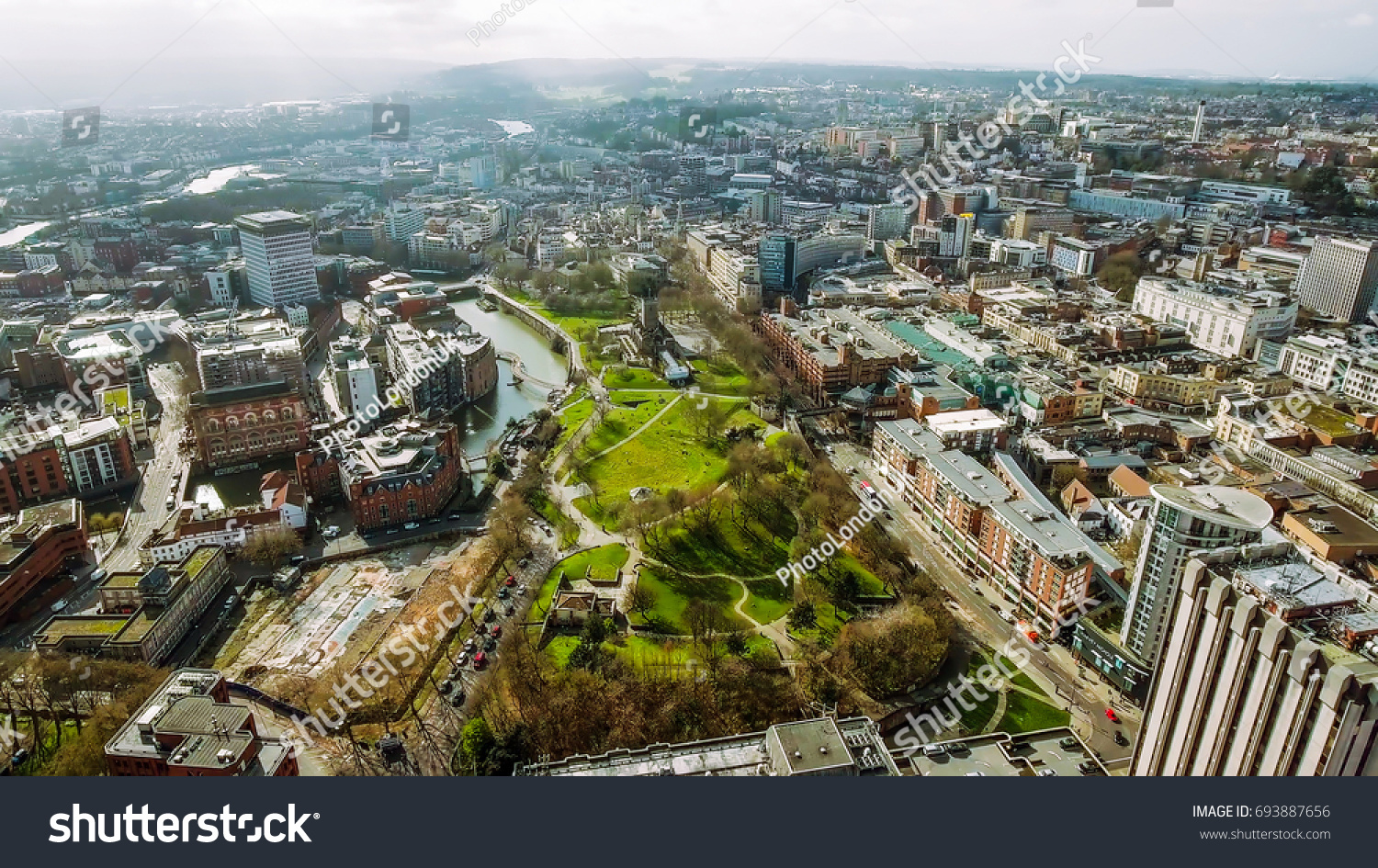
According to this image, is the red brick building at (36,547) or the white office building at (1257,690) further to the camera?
the red brick building at (36,547)

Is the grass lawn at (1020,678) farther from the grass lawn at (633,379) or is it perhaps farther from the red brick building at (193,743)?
the grass lawn at (633,379)

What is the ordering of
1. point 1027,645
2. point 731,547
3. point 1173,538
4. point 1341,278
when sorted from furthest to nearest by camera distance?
1. point 1341,278
2. point 731,547
3. point 1027,645
4. point 1173,538

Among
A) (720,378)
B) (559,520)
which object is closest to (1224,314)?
(720,378)

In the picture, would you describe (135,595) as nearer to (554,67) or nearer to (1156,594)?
(1156,594)

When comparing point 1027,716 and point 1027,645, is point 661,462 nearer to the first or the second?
point 1027,645

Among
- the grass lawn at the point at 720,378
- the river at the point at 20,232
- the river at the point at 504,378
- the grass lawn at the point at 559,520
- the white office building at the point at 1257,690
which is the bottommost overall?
the river at the point at 504,378

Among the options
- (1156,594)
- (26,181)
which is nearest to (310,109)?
(26,181)

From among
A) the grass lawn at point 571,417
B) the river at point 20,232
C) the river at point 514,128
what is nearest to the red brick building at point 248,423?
the grass lawn at point 571,417
